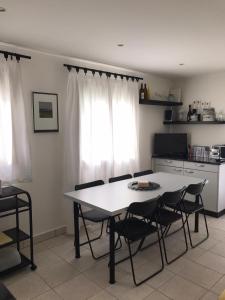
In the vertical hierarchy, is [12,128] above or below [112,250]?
above

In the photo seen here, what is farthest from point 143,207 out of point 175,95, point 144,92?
point 175,95

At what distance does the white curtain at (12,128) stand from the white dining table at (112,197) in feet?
2.31

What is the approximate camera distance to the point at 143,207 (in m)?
2.33

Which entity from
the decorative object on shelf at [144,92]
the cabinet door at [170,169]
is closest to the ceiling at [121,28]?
the decorative object on shelf at [144,92]

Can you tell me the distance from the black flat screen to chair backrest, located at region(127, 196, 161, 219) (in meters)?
2.26

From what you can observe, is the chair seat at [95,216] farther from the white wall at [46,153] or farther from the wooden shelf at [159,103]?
the wooden shelf at [159,103]

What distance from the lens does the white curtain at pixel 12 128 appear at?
2.76 m

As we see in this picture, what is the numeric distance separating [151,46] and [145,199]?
5.74 feet

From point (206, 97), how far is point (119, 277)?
3440mm

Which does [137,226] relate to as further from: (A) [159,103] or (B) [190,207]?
(A) [159,103]

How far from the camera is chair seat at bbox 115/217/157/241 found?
7.82 ft

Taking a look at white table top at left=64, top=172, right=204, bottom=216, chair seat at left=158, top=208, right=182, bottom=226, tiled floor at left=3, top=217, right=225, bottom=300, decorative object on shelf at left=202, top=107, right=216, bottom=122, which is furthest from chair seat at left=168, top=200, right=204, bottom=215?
decorative object on shelf at left=202, top=107, right=216, bottom=122

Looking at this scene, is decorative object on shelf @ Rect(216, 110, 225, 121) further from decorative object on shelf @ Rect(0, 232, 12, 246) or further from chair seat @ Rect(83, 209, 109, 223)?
decorative object on shelf @ Rect(0, 232, 12, 246)

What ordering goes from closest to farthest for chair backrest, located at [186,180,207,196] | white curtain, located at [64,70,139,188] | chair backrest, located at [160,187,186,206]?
chair backrest, located at [160,187,186,206]
chair backrest, located at [186,180,207,196]
white curtain, located at [64,70,139,188]
